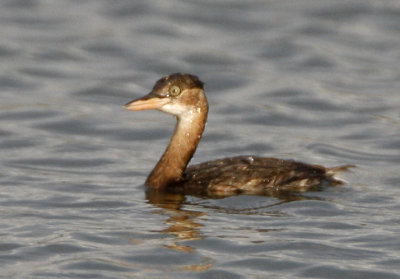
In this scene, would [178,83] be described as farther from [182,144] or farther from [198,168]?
[198,168]

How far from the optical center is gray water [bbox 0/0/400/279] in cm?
1034

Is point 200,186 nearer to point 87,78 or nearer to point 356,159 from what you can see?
point 356,159

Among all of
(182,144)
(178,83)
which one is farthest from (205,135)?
(178,83)

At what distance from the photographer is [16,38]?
20688 millimetres

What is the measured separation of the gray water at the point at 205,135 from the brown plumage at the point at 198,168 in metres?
0.26

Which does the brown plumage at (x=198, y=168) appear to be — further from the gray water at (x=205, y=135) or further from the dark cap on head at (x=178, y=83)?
the gray water at (x=205, y=135)

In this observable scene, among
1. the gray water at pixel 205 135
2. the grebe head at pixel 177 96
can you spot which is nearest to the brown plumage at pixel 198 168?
the grebe head at pixel 177 96

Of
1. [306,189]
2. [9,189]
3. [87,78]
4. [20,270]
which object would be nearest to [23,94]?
[87,78]

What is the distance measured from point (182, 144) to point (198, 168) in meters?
0.31

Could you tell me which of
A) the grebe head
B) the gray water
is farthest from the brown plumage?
the gray water

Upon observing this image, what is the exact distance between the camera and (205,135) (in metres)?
15.8

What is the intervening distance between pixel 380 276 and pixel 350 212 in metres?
1.98

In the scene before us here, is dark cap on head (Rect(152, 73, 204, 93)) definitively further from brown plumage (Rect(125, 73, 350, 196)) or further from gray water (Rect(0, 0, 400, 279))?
gray water (Rect(0, 0, 400, 279))

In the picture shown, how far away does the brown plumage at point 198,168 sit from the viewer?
41.2 feet
